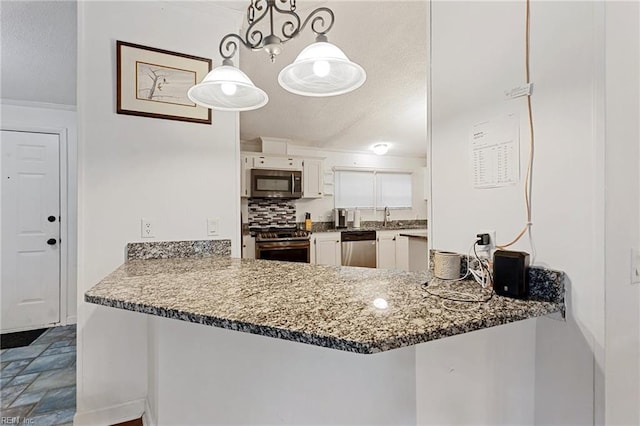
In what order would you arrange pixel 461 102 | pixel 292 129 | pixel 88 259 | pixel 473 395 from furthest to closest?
pixel 292 129
pixel 88 259
pixel 461 102
pixel 473 395

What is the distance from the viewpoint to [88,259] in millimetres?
1830

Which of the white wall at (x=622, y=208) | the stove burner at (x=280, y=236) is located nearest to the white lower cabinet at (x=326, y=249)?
the stove burner at (x=280, y=236)

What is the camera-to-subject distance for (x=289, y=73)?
140 centimetres

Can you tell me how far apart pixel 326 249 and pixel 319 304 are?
3998 millimetres

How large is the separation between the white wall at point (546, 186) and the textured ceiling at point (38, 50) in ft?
7.73

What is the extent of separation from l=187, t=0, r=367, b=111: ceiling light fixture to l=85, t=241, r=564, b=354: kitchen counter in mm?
821

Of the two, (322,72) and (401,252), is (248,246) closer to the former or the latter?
(401,252)

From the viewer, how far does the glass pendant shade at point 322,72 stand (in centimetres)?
124

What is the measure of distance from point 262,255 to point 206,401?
3.26 meters

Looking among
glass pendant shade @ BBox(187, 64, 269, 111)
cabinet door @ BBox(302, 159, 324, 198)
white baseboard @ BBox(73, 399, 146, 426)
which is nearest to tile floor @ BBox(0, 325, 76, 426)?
white baseboard @ BBox(73, 399, 146, 426)

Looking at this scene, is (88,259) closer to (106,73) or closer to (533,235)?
(106,73)

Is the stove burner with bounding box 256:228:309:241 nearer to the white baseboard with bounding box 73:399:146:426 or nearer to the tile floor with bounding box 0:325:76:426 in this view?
the tile floor with bounding box 0:325:76:426

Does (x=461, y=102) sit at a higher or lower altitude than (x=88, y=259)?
higher

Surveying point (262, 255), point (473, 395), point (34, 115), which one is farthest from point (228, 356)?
point (34, 115)
